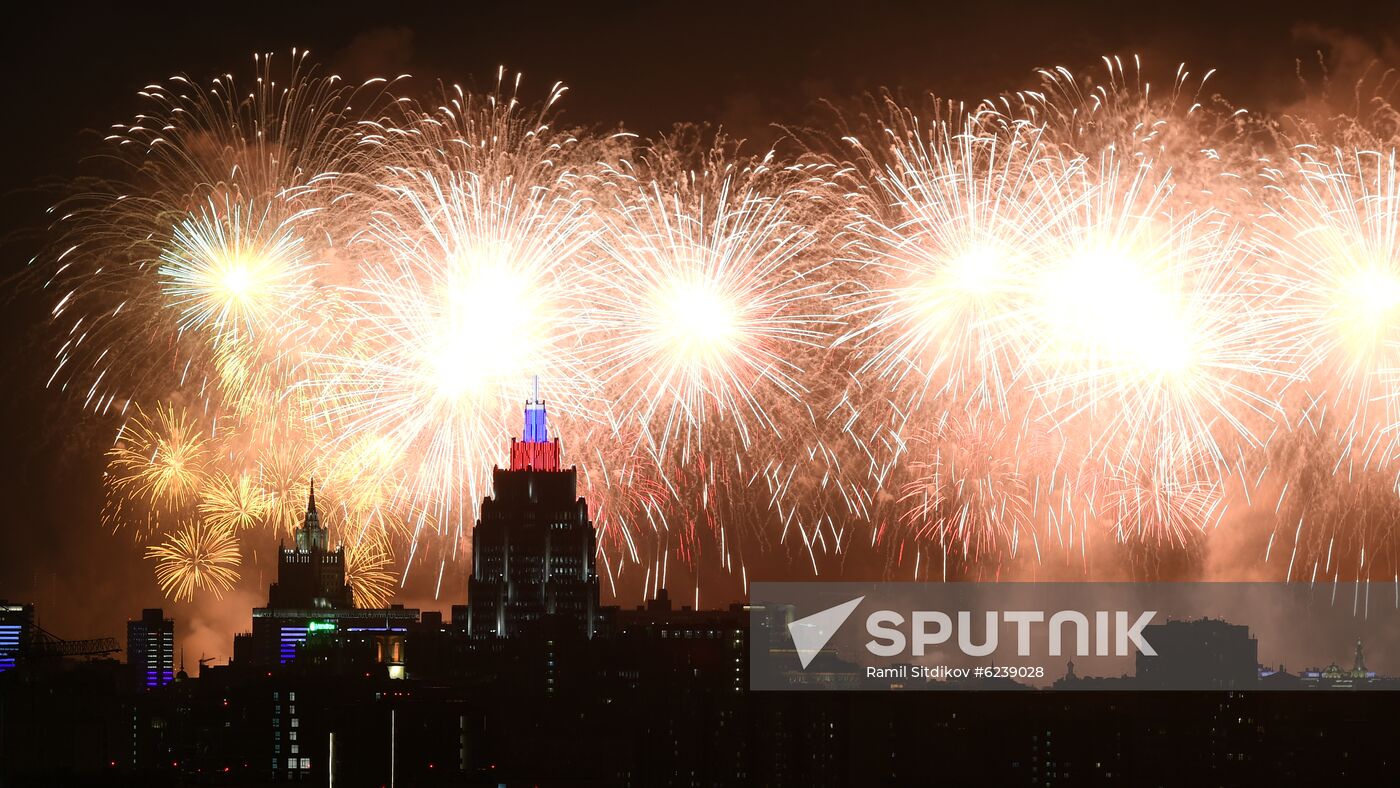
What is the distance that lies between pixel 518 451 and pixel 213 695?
798 inches

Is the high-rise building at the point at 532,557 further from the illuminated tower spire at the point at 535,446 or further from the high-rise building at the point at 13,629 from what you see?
the high-rise building at the point at 13,629

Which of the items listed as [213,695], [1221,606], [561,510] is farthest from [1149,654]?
[213,695]

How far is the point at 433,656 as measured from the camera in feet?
348

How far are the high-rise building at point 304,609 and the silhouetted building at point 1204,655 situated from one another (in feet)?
171

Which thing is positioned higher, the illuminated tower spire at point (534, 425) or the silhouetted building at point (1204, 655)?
the illuminated tower spire at point (534, 425)

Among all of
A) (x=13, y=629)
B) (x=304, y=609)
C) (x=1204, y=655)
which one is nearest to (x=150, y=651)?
(x=304, y=609)

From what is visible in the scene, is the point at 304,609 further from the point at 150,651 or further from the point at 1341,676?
the point at 1341,676

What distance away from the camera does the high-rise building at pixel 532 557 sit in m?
104

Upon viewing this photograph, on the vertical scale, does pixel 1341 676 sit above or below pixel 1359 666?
below

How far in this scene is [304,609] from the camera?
5261 inches

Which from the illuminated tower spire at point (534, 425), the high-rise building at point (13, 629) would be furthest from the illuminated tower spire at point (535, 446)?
the high-rise building at point (13, 629)

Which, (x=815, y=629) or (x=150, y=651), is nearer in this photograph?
(x=815, y=629)

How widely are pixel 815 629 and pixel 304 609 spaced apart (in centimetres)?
5475

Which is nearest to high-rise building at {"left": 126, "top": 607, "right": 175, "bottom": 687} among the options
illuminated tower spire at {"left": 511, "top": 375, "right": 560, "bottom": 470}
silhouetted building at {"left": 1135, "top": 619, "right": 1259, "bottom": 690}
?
illuminated tower spire at {"left": 511, "top": 375, "right": 560, "bottom": 470}
